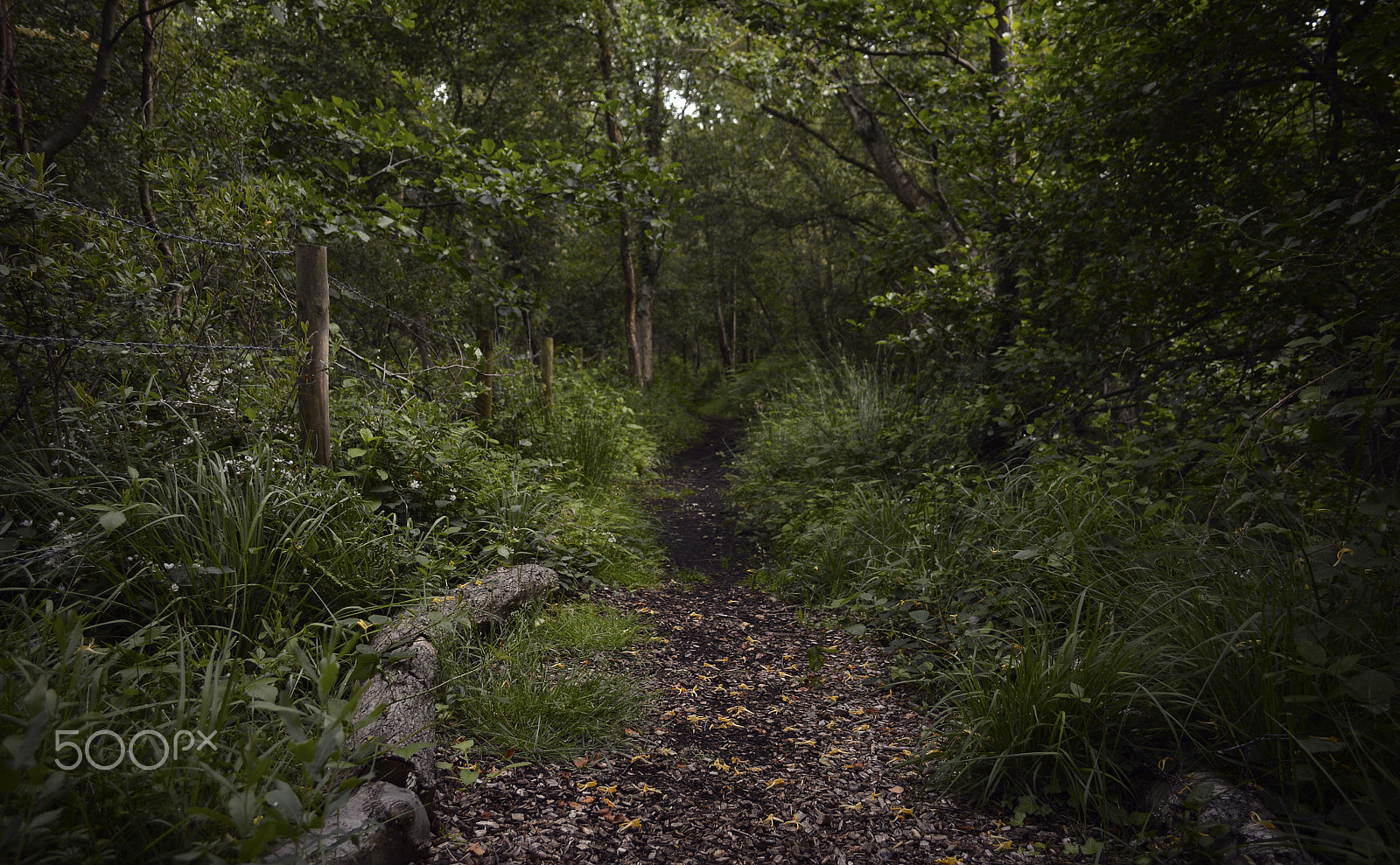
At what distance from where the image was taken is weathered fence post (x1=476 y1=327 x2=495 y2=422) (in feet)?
17.4

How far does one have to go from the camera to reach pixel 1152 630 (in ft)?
7.59

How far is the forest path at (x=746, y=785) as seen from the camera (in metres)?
2.06

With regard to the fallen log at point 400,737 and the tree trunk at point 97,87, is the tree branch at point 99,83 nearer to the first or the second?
the tree trunk at point 97,87

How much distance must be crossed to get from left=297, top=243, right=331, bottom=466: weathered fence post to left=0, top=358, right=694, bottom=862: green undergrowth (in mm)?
85

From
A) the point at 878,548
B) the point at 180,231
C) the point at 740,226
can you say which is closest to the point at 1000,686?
the point at 878,548

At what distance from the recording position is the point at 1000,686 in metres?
2.39

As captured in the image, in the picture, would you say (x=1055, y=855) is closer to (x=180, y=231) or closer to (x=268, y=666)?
(x=268, y=666)

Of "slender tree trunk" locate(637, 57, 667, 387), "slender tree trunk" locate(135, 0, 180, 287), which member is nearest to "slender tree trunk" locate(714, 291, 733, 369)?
"slender tree trunk" locate(637, 57, 667, 387)

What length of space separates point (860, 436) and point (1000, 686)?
3.68 meters

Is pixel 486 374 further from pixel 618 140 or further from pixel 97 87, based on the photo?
pixel 618 140

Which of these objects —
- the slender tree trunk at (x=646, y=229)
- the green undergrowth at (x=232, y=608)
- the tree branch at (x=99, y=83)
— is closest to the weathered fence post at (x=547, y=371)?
the green undergrowth at (x=232, y=608)

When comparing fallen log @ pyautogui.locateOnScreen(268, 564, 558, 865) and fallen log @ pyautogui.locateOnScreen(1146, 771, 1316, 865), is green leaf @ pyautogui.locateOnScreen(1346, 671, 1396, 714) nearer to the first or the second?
fallen log @ pyautogui.locateOnScreen(1146, 771, 1316, 865)

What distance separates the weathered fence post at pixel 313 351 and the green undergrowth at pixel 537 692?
122 cm

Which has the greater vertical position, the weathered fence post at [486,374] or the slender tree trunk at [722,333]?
the slender tree trunk at [722,333]
